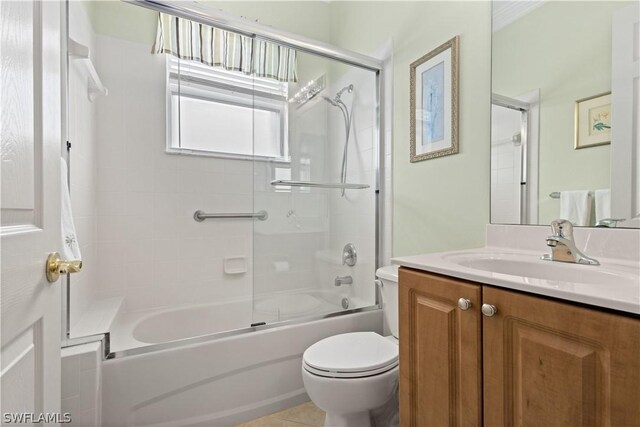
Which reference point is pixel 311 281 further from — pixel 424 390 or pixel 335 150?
pixel 424 390

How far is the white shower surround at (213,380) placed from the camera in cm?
128

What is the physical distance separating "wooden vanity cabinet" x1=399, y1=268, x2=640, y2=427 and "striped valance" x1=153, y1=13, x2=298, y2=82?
4.89 ft

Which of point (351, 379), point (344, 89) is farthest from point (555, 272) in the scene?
point (344, 89)

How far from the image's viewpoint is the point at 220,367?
1460mm

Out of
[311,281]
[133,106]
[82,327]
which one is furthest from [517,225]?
[133,106]

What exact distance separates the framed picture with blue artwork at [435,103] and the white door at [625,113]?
23.2 inches

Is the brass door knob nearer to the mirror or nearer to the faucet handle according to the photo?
the faucet handle

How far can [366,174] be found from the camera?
203 cm

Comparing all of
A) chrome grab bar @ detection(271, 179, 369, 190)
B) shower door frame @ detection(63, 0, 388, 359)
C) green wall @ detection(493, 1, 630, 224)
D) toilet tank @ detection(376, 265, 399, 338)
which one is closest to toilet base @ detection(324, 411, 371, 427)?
→ toilet tank @ detection(376, 265, 399, 338)

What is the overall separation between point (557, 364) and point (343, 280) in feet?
4.77

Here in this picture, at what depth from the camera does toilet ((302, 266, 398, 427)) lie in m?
1.18

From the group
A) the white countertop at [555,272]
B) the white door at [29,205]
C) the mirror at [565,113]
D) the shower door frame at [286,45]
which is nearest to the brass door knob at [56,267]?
the white door at [29,205]

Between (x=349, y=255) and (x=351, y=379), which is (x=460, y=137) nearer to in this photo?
(x=349, y=255)

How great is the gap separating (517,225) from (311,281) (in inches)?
46.2
